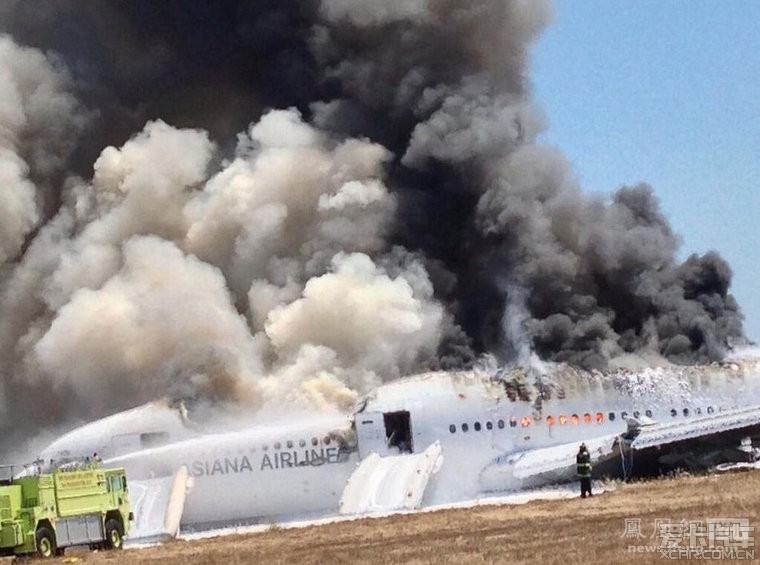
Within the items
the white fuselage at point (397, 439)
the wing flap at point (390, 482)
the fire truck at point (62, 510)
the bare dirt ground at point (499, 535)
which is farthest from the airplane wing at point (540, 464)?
the fire truck at point (62, 510)

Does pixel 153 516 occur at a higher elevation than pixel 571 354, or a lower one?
lower

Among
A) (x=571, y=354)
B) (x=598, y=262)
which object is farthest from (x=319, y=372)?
(x=598, y=262)

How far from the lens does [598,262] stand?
53.5m

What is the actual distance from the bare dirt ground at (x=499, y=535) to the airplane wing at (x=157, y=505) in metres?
3.81

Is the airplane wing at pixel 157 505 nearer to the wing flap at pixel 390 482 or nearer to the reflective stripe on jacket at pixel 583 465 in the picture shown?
the wing flap at pixel 390 482

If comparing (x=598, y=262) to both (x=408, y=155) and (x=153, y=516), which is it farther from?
(x=153, y=516)

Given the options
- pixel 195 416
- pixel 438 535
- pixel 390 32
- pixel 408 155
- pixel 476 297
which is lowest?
pixel 438 535

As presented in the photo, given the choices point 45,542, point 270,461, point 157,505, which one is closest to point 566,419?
point 270,461

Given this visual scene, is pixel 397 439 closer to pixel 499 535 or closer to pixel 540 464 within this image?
pixel 540 464

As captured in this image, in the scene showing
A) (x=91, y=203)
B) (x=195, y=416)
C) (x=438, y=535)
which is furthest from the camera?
(x=91, y=203)

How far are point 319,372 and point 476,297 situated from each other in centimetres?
1038

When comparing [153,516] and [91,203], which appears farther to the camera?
[91,203]

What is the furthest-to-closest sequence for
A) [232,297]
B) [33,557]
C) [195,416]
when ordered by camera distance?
1. [232,297]
2. [195,416]
3. [33,557]

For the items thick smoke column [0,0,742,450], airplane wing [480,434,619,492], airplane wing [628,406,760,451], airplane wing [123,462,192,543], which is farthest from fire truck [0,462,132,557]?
airplane wing [628,406,760,451]
